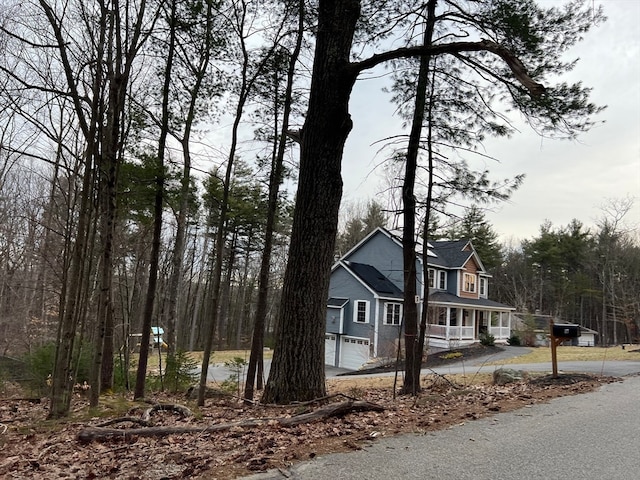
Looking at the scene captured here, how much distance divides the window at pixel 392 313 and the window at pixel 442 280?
3.67 m

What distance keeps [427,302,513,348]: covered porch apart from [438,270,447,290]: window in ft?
4.95

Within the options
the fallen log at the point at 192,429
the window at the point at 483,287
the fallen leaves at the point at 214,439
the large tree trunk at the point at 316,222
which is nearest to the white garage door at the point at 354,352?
the window at the point at 483,287

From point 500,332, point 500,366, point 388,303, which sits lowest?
point 500,366

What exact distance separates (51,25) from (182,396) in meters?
6.28

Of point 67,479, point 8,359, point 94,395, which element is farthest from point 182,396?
point 67,479

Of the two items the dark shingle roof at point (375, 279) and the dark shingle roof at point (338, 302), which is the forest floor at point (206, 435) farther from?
the dark shingle roof at point (338, 302)

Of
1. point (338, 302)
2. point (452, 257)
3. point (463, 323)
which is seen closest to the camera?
point (338, 302)

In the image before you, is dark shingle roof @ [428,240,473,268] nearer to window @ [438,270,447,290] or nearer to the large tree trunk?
window @ [438,270,447,290]

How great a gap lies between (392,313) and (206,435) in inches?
884

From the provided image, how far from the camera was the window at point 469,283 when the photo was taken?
28.8 meters

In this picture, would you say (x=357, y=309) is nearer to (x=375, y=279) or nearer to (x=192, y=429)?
(x=375, y=279)

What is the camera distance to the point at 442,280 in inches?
1111

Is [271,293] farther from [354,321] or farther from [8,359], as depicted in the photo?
[8,359]

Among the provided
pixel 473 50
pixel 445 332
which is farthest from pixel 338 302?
pixel 473 50
